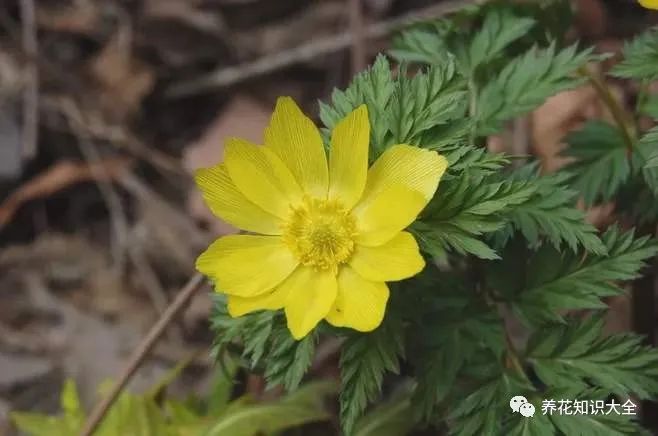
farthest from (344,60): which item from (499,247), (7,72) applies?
(499,247)

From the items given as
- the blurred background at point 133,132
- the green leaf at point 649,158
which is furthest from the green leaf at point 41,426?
the green leaf at point 649,158

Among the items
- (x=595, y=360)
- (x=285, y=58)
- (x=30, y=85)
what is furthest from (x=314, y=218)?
(x=30, y=85)

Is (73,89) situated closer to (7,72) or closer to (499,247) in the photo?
(7,72)

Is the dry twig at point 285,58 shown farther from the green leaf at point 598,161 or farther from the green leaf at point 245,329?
Result: the green leaf at point 245,329

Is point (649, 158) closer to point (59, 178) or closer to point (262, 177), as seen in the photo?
point (262, 177)

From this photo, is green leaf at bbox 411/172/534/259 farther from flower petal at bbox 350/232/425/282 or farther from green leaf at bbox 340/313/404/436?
green leaf at bbox 340/313/404/436

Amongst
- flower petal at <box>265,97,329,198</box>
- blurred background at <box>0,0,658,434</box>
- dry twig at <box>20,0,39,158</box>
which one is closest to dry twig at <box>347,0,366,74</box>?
blurred background at <box>0,0,658,434</box>
